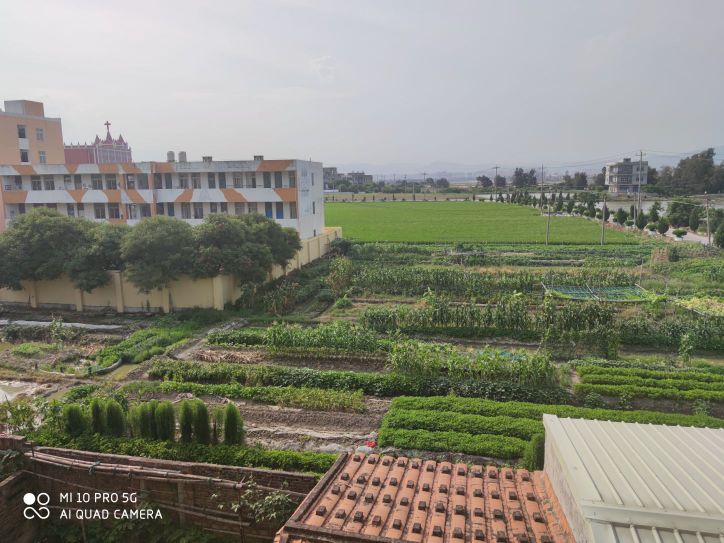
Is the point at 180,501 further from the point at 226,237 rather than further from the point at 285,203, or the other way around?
the point at 285,203

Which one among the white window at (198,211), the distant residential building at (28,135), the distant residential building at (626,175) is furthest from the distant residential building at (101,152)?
the distant residential building at (626,175)

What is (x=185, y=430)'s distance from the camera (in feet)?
34.8

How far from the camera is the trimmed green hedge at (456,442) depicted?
36.7 feet

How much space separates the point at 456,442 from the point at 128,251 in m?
15.2

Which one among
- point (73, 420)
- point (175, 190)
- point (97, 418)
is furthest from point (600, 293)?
point (175, 190)

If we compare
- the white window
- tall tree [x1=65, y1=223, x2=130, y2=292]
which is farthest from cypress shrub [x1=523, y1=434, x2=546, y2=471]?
the white window

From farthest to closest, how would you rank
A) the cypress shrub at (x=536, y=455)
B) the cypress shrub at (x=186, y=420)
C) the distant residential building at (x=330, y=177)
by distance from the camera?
the distant residential building at (x=330, y=177) < the cypress shrub at (x=186, y=420) < the cypress shrub at (x=536, y=455)

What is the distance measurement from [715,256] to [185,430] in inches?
1306

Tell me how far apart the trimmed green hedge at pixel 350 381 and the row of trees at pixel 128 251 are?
603 centimetres

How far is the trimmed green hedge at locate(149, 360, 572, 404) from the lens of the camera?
14023 mm

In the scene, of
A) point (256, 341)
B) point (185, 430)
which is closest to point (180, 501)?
point (185, 430)

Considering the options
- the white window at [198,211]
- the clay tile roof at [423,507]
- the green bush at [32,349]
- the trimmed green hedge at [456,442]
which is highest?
the white window at [198,211]

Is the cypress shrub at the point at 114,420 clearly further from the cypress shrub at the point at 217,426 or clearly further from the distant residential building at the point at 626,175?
the distant residential building at the point at 626,175

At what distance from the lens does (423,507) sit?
650 cm
